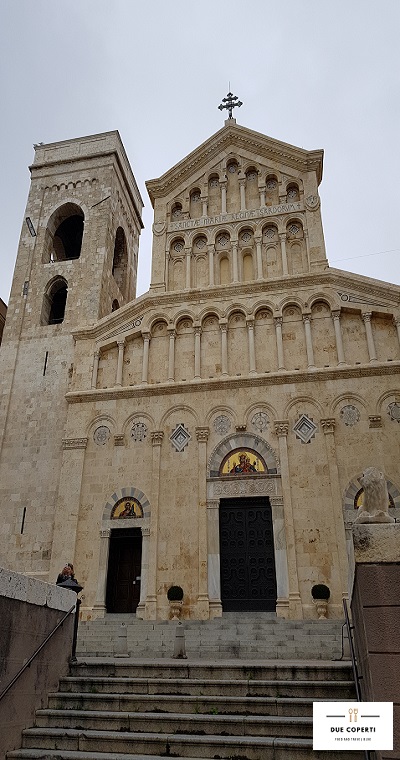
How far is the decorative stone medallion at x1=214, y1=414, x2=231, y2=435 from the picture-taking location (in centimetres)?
1923

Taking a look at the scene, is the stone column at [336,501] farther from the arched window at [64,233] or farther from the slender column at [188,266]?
the arched window at [64,233]

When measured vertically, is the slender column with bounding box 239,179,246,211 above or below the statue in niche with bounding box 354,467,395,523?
above

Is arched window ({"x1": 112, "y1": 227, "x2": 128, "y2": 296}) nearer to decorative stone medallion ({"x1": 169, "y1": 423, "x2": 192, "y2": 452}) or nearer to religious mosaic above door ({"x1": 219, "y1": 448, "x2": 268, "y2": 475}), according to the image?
decorative stone medallion ({"x1": 169, "y1": 423, "x2": 192, "y2": 452})

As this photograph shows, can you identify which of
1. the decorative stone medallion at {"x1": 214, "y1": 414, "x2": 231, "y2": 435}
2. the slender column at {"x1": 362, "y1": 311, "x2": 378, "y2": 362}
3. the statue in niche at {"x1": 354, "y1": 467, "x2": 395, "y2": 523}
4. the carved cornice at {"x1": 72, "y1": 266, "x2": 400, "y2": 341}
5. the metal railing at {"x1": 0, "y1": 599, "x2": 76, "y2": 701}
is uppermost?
the carved cornice at {"x1": 72, "y1": 266, "x2": 400, "y2": 341}

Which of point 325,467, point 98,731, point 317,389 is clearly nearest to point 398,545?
point 98,731

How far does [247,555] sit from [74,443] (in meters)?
7.56

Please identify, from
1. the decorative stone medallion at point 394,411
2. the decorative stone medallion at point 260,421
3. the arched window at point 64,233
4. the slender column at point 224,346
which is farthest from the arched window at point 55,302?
the decorative stone medallion at point 394,411

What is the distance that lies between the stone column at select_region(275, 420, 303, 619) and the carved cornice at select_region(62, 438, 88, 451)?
7.14 metres

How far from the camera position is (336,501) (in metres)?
17.2

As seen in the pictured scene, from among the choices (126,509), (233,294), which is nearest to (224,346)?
(233,294)

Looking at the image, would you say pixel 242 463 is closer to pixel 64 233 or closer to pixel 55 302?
pixel 55 302

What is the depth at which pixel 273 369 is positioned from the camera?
19.9 metres

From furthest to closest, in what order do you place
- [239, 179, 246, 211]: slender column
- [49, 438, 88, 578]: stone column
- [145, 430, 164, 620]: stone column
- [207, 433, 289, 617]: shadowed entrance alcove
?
[239, 179, 246, 211]: slender column
[49, 438, 88, 578]: stone column
[145, 430, 164, 620]: stone column
[207, 433, 289, 617]: shadowed entrance alcove
